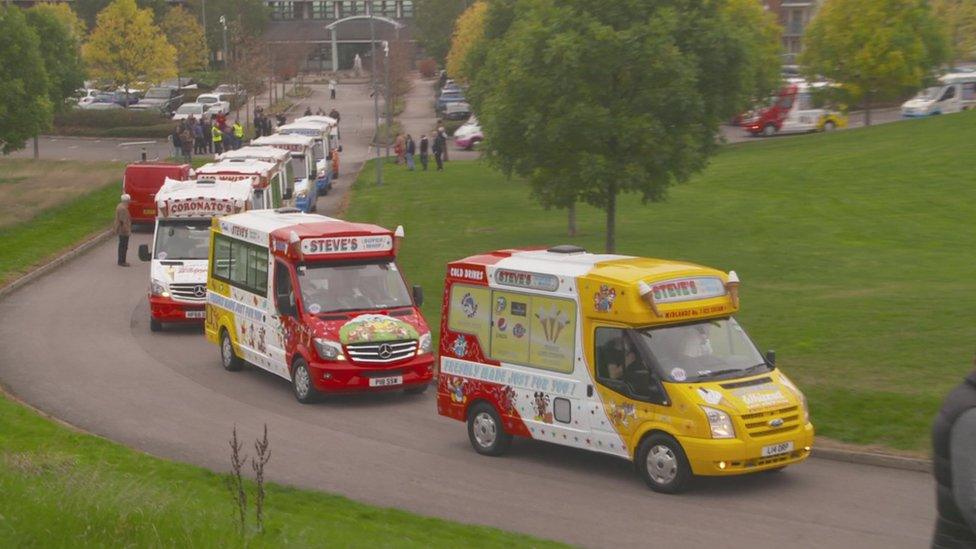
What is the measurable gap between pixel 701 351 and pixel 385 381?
609 centimetres

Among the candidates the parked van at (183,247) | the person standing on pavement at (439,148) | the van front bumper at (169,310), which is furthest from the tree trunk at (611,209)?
the person standing on pavement at (439,148)

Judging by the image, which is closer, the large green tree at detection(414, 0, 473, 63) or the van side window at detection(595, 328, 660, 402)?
the van side window at detection(595, 328, 660, 402)

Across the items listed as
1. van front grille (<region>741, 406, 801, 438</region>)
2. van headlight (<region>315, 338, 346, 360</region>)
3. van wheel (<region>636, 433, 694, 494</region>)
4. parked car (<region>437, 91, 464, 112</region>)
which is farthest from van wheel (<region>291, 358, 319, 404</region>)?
parked car (<region>437, 91, 464, 112</region>)

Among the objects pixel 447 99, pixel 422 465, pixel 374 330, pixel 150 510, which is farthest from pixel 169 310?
pixel 447 99

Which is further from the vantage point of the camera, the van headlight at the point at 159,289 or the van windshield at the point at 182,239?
the van windshield at the point at 182,239

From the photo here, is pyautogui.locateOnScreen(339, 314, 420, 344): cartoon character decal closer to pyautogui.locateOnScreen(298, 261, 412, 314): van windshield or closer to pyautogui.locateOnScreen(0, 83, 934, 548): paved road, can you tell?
pyautogui.locateOnScreen(298, 261, 412, 314): van windshield

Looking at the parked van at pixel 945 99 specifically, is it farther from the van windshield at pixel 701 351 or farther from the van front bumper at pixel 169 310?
the van windshield at pixel 701 351

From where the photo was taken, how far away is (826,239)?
3356 centimetres

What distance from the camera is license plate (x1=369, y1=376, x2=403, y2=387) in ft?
62.8

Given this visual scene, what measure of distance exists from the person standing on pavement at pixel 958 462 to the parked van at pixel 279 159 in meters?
32.0

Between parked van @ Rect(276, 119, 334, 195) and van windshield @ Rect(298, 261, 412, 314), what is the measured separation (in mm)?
27413

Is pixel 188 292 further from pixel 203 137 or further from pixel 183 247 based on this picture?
pixel 203 137

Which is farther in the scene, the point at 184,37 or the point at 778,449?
the point at 184,37

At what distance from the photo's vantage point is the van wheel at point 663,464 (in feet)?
45.1
